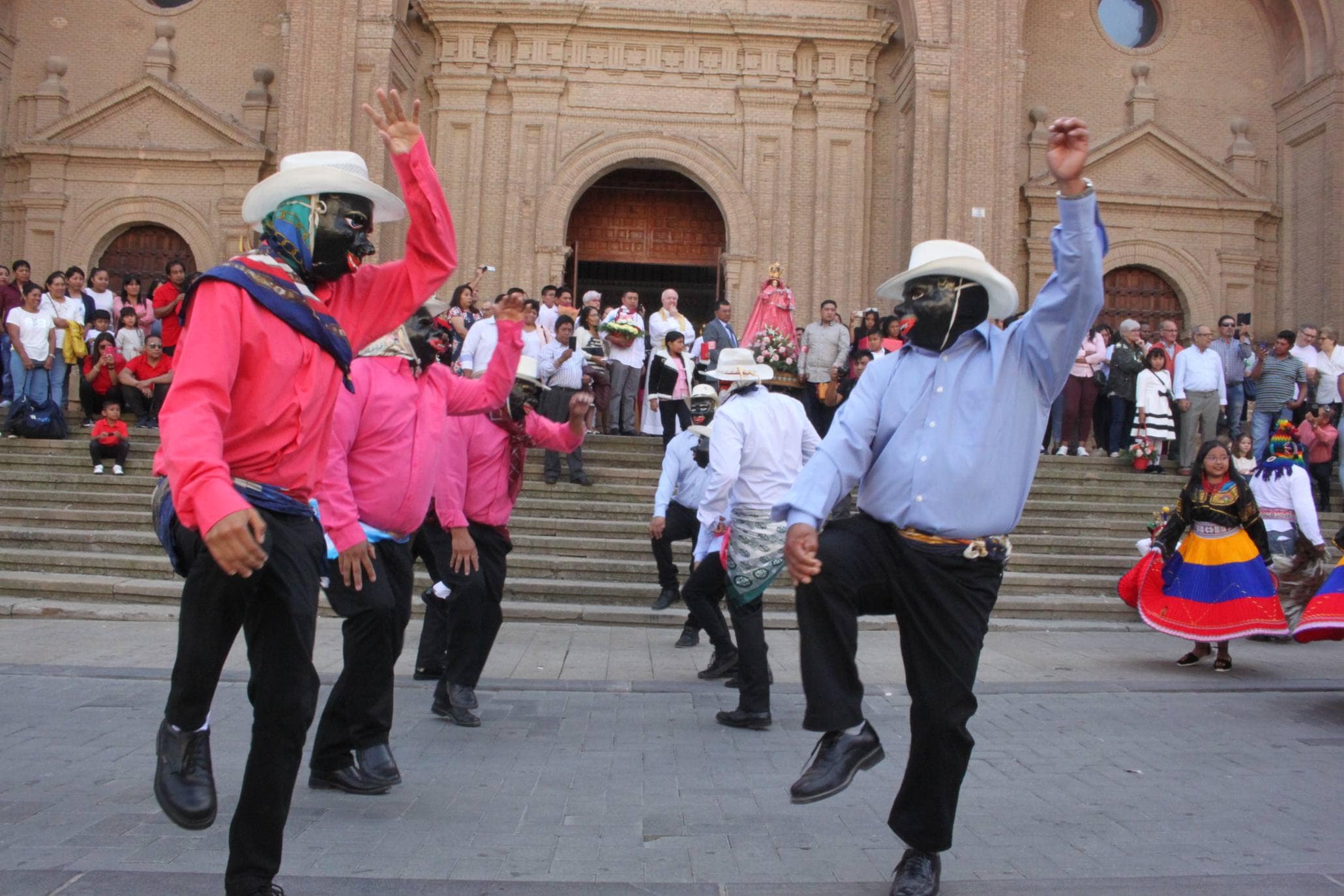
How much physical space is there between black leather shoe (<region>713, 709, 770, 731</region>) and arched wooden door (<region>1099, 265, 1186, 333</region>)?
18.0 meters

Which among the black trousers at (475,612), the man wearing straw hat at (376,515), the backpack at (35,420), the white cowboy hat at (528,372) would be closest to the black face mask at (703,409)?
the white cowboy hat at (528,372)

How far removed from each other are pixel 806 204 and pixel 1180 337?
7433 millimetres

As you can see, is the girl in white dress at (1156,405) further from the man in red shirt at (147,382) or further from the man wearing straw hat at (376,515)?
the man in red shirt at (147,382)

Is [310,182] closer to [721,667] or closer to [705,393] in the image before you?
[721,667]

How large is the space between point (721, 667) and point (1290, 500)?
6498 mm

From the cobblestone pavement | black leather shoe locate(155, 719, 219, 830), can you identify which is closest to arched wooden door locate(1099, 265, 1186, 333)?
the cobblestone pavement

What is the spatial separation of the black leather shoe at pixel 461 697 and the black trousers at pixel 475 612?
26 mm

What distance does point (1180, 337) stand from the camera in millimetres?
22625

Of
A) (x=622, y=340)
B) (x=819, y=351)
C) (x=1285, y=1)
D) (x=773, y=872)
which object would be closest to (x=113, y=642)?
(x=773, y=872)

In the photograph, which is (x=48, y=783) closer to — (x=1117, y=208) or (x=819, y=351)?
(x=819, y=351)

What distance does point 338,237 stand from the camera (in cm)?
375

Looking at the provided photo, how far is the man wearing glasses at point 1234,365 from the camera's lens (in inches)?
651

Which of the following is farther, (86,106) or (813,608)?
(86,106)

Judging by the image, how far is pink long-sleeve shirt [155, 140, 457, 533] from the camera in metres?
3.12
